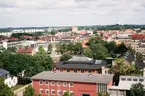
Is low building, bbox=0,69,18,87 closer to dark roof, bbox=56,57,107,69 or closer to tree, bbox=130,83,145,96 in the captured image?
dark roof, bbox=56,57,107,69

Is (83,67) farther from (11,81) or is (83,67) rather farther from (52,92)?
(11,81)

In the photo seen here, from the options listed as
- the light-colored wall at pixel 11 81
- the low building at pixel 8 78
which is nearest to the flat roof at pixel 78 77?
the low building at pixel 8 78

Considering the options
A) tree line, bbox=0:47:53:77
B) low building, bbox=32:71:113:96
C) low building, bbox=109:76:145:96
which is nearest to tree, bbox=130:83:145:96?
low building, bbox=109:76:145:96

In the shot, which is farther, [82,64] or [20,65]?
→ [82,64]

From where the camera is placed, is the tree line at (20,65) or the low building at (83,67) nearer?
the tree line at (20,65)

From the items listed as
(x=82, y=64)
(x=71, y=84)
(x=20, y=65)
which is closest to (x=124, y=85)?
(x=71, y=84)

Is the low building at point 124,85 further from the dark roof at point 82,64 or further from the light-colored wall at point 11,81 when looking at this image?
the light-colored wall at point 11,81

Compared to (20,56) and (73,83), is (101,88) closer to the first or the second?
(73,83)
